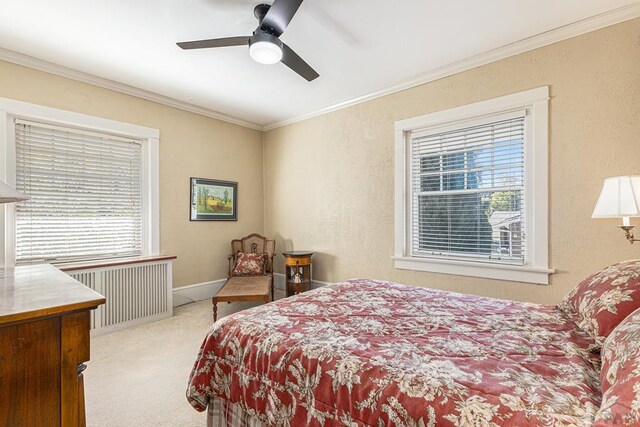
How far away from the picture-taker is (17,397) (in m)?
1.01

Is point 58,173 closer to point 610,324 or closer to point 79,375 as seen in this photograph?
point 79,375

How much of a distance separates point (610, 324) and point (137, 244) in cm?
431

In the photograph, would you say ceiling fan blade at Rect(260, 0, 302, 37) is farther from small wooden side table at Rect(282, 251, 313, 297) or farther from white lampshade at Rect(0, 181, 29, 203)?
small wooden side table at Rect(282, 251, 313, 297)

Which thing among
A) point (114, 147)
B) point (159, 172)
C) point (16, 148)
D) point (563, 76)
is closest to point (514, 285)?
point (563, 76)

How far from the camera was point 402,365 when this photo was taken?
A: 3.64 ft

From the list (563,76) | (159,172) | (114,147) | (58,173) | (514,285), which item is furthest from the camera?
(159,172)

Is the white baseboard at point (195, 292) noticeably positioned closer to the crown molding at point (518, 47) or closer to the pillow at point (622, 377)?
the crown molding at point (518, 47)

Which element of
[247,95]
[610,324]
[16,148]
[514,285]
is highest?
[247,95]

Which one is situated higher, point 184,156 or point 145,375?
point 184,156

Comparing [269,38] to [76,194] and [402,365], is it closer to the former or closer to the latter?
[402,365]

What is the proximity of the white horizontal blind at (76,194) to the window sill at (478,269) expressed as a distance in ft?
10.9


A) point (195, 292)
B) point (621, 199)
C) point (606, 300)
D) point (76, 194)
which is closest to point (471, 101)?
point (621, 199)

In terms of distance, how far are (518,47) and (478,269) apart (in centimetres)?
207

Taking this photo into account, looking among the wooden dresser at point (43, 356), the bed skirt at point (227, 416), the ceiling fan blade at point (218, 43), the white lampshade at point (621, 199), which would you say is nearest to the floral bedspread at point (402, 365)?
the bed skirt at point (227, 416)
